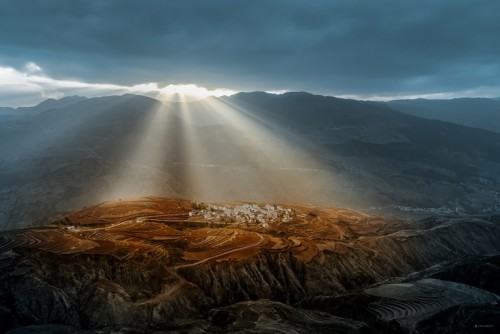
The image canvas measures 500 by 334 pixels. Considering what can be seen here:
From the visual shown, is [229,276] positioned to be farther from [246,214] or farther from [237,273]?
[246,214]

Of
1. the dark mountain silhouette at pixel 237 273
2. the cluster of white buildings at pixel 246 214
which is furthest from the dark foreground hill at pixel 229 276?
the cluster of white buildings at pixel 246 214

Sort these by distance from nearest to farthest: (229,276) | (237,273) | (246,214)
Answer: (229,276)
(237,273)
(246,214)

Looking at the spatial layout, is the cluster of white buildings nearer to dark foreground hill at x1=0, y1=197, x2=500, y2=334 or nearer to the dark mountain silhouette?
the dark mountain silhouette

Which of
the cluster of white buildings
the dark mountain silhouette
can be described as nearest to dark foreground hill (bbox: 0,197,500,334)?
the dark mountain silhouette

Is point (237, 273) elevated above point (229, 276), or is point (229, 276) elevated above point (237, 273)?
point (237, 273)

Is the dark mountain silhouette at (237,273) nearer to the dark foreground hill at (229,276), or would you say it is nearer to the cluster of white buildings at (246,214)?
the dark foreground hill at (229,276)

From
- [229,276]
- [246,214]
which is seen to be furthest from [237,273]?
[246,214]
